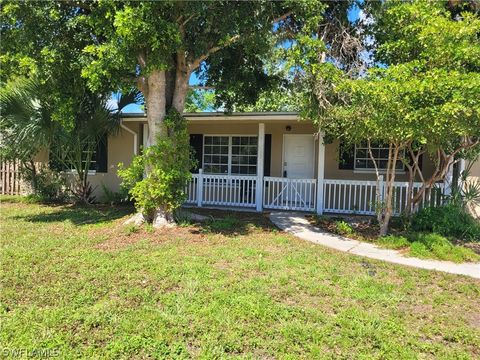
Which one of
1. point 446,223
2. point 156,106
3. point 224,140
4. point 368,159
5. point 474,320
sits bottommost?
point 474,320

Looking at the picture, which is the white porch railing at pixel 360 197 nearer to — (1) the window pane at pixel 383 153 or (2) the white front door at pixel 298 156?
(2) the white front door at pixel 298 156

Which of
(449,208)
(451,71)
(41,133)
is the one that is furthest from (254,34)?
(41,133)

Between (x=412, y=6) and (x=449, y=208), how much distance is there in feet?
13.4

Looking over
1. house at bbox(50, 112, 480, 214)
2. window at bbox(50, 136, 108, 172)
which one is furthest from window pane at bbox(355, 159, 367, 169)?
window at bbox(50, 136, 108, 172)

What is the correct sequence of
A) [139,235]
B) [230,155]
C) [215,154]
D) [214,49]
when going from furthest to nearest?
[215,154]
[230,155]
[214,49]
[139,235]

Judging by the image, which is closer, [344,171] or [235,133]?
[344,171]

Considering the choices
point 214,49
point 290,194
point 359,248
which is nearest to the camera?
point 359,248

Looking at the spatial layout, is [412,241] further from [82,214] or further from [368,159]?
[82,214]

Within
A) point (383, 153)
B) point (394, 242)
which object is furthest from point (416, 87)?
point (383, 153)

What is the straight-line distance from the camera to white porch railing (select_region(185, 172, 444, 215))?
10023 mm

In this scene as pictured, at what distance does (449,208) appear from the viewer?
7.54 metres

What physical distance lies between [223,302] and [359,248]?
336 centimetres

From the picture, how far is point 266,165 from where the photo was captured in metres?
11.9

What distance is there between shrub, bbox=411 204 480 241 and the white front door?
4464mm
